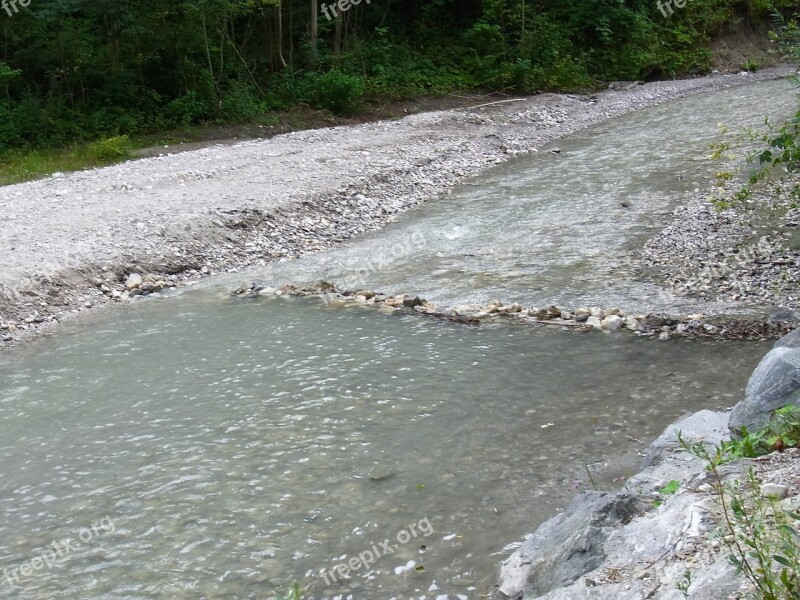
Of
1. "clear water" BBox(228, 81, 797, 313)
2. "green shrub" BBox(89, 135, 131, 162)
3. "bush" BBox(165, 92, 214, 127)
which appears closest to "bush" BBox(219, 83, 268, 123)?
"bush" BBox(165, 92, 214, 127)

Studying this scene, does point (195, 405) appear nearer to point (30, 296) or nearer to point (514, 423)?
point (514, 423)

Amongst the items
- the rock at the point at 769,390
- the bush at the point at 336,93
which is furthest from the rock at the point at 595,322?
the bush at the point at 336,93

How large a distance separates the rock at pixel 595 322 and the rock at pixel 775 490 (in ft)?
15.5

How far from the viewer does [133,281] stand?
1077 cm

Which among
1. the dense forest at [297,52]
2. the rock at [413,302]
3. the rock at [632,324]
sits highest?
the dense forest at [297,52]

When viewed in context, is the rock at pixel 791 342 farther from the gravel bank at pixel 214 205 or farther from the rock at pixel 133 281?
the rock at pixel 133 281

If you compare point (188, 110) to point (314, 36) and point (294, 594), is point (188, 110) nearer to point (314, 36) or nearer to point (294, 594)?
point (314, 36)

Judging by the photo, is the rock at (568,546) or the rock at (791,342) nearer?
the rock at (568,546)

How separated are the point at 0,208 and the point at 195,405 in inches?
315

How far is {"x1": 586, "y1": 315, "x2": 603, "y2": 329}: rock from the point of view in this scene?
8.22 meters

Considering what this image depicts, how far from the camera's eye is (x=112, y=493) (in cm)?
582

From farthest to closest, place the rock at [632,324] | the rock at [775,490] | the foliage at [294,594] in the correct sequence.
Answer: the rock at [632,324], the foliage at [294,594], the rock at [775,490]

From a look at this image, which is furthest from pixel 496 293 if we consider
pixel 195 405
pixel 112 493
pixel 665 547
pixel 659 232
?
pixel 665 547

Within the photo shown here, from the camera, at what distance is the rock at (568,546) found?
3852 millimetres
